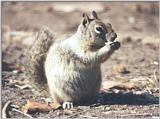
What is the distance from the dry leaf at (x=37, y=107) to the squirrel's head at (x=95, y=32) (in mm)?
885

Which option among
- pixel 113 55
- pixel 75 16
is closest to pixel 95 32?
pixel 113 55

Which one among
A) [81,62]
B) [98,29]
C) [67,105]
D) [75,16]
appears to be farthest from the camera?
[75,16]

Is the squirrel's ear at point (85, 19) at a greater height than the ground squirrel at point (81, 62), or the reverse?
the squirrel's ear at point (85, 19)

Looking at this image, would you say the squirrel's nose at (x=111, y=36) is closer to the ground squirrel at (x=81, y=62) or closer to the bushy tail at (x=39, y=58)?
the ground squirrel at (x=81, y=62)

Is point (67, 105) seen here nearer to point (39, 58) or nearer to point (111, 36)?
point (39, 58)

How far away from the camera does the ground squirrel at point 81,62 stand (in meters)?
6.86

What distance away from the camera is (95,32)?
687cm

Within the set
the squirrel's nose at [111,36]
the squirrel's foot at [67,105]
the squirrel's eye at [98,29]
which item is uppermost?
the squirrel's eye at [98,29]

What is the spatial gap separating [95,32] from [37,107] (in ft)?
3.84

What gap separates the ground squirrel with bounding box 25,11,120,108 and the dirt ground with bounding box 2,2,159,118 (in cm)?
22

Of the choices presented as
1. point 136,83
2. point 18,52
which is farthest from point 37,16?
point 136,83

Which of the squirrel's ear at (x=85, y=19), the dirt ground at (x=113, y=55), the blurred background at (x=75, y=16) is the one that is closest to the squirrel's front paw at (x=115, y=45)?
the squirrel's ear at (x=85, y=19)

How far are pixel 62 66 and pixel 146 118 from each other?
4.06ft

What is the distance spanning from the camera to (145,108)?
6.94m
